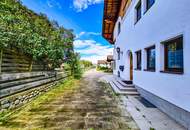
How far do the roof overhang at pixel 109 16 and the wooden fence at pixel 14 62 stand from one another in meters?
9.75

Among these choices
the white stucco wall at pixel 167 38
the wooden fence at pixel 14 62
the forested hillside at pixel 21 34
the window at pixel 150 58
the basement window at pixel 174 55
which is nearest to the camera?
the white stucco wall at pixel 167 38

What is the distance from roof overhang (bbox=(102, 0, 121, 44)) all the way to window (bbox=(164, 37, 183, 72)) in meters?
10.4

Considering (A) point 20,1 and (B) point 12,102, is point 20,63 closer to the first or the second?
(B) point 12,102

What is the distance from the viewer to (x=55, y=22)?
11406mm

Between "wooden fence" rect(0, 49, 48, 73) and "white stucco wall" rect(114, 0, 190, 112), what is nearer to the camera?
"white stucco wall" rect(114, 0, 190, 112)

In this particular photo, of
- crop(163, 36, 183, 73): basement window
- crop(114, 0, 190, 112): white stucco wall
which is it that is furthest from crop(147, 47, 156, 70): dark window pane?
crop(163, 36, 183, 73): basement window

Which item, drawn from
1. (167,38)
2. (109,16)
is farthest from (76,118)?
(109,16)

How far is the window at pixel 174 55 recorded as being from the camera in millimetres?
4697

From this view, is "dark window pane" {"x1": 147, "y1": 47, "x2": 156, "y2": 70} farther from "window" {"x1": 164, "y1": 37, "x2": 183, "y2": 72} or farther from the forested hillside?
the forested hillside

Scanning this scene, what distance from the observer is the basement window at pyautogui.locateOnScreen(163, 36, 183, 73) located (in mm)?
4695

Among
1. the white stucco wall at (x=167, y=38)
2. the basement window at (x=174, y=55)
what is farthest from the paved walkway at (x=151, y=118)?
the basement window at (x=174, y=55)

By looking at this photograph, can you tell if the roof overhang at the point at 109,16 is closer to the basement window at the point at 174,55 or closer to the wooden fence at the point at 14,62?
the wooden fence at the point at 14,62

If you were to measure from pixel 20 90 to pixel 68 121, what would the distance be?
7.88ft

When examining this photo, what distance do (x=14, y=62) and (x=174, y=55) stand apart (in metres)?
5.32
